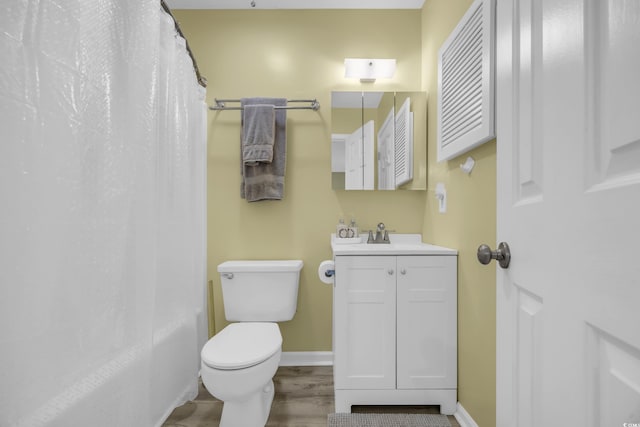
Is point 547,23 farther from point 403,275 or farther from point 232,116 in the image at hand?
point 232,116

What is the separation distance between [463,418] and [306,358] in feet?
3.28

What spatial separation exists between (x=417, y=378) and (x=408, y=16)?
2.25 metres

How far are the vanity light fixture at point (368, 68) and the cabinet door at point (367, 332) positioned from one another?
131 centimetres

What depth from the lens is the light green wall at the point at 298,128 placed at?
2070 mm

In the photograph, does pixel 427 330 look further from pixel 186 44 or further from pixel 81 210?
pixel 186 44

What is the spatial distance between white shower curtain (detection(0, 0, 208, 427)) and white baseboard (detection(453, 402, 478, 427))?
133 centimetres

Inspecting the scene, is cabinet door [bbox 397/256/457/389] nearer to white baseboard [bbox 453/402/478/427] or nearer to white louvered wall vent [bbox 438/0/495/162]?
white baseboard [bbox 453/402/478/427]

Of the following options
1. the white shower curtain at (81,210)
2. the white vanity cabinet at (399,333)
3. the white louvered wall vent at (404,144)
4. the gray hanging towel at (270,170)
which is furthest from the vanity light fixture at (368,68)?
the white vanity cabinet at (399,333)

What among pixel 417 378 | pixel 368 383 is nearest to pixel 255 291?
pixel 368 383

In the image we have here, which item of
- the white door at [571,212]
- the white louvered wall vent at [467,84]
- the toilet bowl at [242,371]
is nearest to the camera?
the white door at [571,212]

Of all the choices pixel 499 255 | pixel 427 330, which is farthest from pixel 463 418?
pixel 499 255

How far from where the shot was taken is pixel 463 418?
1.39 meters

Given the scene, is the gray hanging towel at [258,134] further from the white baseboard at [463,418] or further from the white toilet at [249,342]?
the white baseboard at [463,418]

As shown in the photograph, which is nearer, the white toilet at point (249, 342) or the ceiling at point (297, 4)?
the white toilet at point (249, 342)
